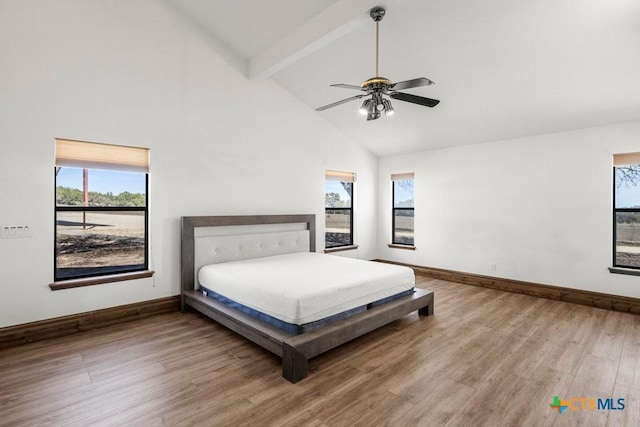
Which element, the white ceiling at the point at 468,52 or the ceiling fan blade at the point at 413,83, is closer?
the ceiling fan blade at the point at 413,83

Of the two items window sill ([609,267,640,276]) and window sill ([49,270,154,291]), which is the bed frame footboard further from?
window sill ([609,267,640,276])

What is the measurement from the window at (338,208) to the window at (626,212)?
3891 millimetres

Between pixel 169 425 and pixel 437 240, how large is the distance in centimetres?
512

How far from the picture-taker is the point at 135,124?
368 centimetres

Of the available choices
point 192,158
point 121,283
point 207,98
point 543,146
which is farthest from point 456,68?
point 121,283

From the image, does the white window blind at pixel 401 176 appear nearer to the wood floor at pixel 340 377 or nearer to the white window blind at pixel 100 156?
the wood floor at pixel 340 377

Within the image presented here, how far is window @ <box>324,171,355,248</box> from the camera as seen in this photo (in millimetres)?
6090

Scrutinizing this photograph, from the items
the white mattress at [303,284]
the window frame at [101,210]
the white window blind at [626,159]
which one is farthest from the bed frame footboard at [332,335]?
the white window blind at [626,159]

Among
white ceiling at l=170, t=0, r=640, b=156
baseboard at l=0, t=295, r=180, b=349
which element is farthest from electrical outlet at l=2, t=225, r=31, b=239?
white ceiling at l=170, t=0, r=640, b=156

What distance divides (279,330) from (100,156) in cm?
270

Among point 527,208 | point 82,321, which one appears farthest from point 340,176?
point 82,321

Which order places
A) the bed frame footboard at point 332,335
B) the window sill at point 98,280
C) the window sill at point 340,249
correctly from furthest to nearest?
the window sill at point 340,249
the window sill at point 98,280
the bed frame footboard at point 332,335

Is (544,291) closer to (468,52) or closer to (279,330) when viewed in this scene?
(468,52)

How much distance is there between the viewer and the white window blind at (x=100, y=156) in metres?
3.30
